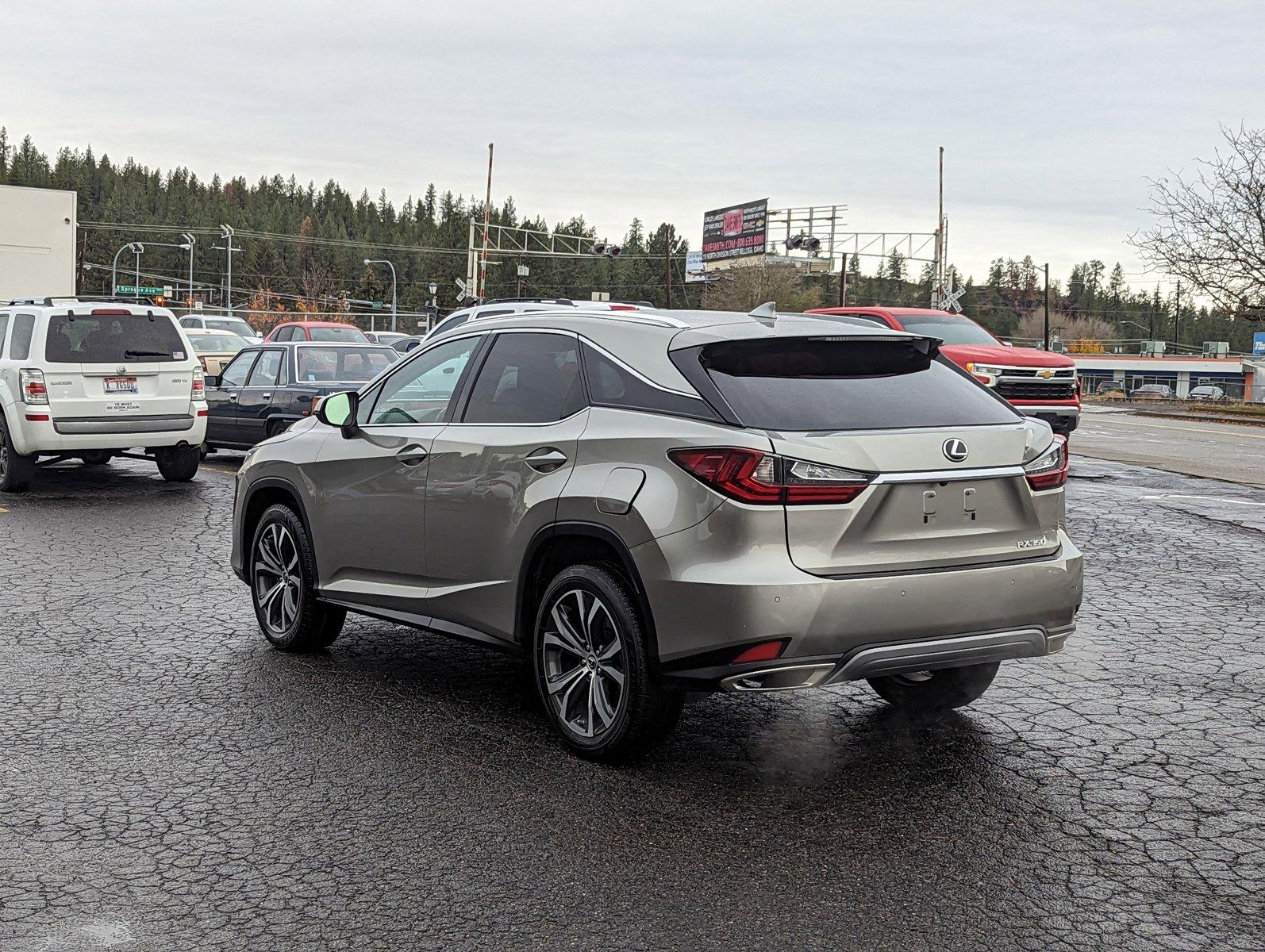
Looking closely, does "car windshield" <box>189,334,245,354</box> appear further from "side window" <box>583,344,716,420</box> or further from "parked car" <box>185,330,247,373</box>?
"side window" <box>583,344,716,420</box>

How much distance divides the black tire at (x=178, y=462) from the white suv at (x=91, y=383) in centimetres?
28

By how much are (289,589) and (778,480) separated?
3.43m

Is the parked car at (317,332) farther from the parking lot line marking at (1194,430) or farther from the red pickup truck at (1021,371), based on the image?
the parking lot line marking at (1194,430)

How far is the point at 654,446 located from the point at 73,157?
204501mm

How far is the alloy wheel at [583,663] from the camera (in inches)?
203

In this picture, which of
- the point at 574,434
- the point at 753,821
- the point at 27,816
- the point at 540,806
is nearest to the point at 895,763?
the point at 753,821

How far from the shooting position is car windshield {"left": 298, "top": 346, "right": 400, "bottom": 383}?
16.3 metres

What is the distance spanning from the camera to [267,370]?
655 inches

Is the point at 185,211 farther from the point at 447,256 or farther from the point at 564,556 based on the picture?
the point at 564,556

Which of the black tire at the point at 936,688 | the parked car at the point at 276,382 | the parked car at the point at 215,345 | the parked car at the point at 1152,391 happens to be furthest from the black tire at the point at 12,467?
the parked car at the point at 1152,391

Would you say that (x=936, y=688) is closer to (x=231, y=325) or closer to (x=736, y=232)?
(x=231, y=325)

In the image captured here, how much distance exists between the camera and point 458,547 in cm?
588

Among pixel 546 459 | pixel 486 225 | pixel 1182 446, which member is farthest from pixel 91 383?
pixel 486 225

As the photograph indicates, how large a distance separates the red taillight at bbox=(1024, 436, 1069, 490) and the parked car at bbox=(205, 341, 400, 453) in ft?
37.3
